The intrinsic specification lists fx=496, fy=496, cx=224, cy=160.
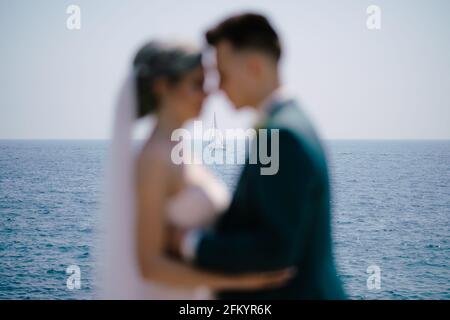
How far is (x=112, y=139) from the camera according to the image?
2846 mm

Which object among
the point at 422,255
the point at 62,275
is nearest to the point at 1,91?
the point at 62,275

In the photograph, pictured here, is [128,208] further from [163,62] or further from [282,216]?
[282,216]

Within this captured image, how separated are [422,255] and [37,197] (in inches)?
2271

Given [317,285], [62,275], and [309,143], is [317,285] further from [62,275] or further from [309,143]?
[62,275]

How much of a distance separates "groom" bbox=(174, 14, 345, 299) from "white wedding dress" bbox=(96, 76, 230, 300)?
0.14 meters

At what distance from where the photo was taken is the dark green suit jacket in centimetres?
224

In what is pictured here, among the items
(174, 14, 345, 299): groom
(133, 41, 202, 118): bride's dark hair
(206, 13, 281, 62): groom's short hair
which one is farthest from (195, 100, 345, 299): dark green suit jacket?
(133, 41, 202, 118): bride's dark hair

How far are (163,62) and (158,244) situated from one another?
3.04 feet

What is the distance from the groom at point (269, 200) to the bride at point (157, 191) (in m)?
0.12

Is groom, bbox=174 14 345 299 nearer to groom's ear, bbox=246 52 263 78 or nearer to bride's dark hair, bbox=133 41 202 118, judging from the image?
groom's ear, bbox=246 52 263 78

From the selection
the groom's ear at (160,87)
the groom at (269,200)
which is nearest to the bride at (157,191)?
the groom's ear at (160,87)

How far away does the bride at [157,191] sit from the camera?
248 cm

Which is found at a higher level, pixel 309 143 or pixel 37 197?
pixel 309 143

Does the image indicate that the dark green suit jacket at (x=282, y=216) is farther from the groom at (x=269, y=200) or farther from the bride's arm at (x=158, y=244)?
the bride's arm at (x=158, y=244)
